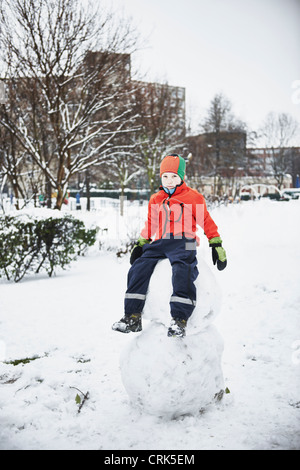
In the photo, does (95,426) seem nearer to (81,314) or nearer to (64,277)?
(81,314)

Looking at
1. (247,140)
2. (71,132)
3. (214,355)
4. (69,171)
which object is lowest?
(214,355)

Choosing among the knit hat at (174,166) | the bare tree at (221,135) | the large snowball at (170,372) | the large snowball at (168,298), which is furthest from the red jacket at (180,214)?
the bare tree at (221,135)

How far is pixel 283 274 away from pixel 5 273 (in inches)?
205

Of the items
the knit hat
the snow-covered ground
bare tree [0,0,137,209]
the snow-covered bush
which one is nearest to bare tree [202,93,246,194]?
bare tree [0,0,137,209]

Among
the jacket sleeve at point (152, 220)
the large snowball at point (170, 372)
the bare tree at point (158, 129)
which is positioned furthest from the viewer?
the bare tree at point (158, 129)

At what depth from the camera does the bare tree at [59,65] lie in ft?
29.5

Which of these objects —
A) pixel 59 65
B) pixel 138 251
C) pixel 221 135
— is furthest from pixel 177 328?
pixel 221 135

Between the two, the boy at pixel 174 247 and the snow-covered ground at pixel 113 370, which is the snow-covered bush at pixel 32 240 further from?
the boy at pixel 174 247

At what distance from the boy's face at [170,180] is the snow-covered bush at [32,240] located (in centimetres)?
483

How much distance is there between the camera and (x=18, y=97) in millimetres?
10195

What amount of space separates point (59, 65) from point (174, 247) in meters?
8.25
